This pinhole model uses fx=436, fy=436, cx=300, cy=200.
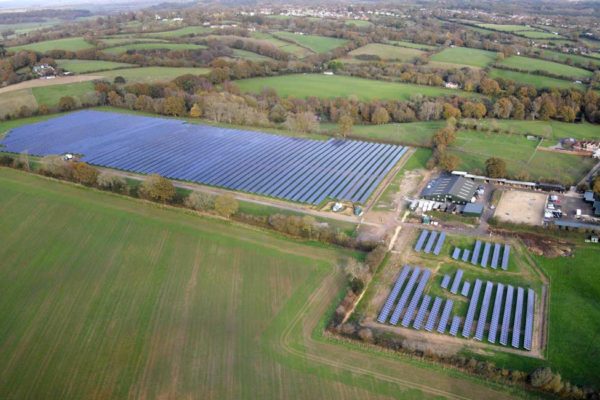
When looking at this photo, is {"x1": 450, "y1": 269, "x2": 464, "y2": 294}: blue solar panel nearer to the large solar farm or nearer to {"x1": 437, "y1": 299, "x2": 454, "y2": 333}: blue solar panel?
the large solar farm

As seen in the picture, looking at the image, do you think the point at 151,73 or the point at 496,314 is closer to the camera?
the point at 496,314

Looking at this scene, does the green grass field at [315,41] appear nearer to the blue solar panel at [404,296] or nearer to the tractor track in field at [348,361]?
the blue solar panel at [404,296]

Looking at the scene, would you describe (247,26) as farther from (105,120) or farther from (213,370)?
(213,370)

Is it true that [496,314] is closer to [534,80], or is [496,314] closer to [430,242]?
[430,242]

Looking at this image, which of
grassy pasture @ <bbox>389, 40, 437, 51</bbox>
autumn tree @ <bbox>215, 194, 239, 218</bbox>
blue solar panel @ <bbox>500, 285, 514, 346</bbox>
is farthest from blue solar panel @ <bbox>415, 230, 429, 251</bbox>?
grassy pasture @ <bbox>389, 40, 437, 51</bbox>

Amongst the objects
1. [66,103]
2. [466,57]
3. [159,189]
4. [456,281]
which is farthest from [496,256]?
[466,57]

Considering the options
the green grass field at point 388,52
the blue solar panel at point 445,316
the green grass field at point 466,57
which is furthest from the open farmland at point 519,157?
the green grass field at point 388,52

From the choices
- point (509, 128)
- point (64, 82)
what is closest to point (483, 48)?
point (509, 128)
